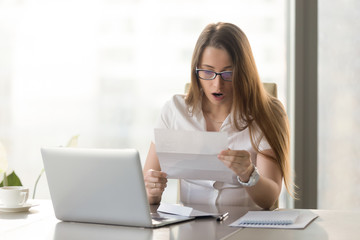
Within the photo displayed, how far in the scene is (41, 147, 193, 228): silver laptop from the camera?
4.36ft

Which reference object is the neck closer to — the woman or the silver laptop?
the woman

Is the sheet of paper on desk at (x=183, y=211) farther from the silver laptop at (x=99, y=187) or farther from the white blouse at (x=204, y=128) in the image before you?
the white blouse at (x=204, y=128)

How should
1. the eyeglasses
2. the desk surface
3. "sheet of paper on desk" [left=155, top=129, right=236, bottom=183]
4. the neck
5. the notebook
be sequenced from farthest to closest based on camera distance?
the neck < the eyeglasses < "sheet of paper on desk" [left=155, top=129, right=236, bottom=183] < the notebook < the desk surface

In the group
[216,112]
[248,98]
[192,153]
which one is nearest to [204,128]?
[216,112]

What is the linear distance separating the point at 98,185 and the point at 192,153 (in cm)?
32

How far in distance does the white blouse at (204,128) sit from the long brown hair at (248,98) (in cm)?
3

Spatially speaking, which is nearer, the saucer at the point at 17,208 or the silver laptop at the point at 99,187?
the silver laptop at the point at 99,187

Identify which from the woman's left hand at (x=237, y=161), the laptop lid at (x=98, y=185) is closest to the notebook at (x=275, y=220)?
the woman's left hand at (x=237, y=161)

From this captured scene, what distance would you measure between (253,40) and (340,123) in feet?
2.42

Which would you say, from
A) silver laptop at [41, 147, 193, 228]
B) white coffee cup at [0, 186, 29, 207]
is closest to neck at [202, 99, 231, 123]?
silver laptop at [41, 147, 193, 228]

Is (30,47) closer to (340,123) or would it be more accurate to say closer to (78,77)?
(78,77)

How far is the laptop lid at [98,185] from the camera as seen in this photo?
133 centimetres

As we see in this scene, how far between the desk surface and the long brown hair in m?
0.52

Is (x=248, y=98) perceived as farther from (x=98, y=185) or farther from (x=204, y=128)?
(x=98, y=185)
